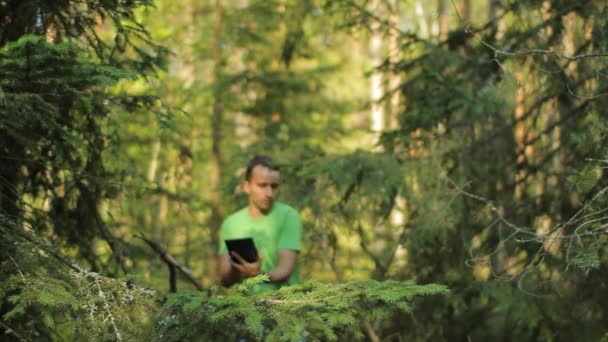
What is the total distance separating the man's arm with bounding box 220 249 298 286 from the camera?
502cm

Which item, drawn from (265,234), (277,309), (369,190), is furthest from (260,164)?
(369,190)

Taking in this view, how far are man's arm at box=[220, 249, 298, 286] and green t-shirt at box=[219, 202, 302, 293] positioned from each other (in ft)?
0.21

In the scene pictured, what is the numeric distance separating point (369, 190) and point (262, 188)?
267 centimetres

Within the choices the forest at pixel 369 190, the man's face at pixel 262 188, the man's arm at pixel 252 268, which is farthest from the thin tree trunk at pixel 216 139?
the man's arm at pixel 252 268

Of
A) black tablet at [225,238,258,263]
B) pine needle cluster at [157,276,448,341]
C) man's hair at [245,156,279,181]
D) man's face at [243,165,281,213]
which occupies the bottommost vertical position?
pine needle cluster at [157,276,448,341]

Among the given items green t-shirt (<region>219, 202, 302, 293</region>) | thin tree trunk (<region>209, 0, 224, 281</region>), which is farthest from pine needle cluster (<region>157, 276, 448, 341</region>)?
thin tree trunk (<region>209, 0, 224, 281</region>)

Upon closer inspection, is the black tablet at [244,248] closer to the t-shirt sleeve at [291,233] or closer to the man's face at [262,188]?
the t-shirt sleeve at [291,233]

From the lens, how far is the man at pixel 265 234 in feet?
16.8

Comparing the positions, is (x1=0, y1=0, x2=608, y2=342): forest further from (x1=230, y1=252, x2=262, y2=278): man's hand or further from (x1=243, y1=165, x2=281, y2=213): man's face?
(x1=243, y1=165, x2=281, y2=213): man's face

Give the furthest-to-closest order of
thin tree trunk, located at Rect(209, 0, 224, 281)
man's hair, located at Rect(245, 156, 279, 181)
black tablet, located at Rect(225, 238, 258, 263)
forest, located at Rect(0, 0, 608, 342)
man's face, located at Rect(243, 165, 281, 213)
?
1. thin tree trunk, located at Rect(209, 0, 224, 281)
2. man's hair, located at Rect(245, 156, 279, 181)
3. man's face, located at Rect(243, 165, 281, 213)
4. black tablet, located at Rect(225, 238, 258, 263)
5. forest, located at Rect(0, 0, 608, 342)

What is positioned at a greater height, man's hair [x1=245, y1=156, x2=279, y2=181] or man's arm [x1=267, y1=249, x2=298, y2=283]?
man's hair [x1=245, y1=156, x2=279, y2=181]

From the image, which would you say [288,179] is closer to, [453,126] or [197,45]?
A: [453,126]

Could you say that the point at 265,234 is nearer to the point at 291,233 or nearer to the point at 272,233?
the point at 272,233

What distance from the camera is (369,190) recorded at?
7781 millimetres
